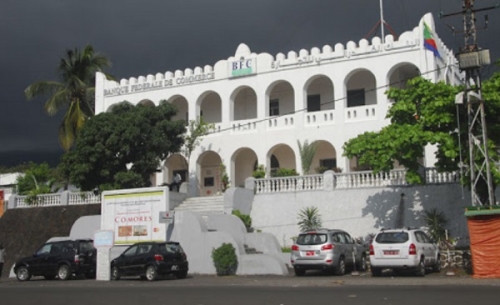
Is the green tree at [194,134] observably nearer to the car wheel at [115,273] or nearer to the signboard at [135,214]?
the signboard at [135,214]

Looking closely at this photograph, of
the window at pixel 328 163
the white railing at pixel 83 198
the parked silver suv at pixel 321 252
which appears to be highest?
the window at pixel 328 163

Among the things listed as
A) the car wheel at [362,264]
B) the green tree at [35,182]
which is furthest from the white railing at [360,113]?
the green tree at [35,182]

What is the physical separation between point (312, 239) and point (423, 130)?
20.8ft

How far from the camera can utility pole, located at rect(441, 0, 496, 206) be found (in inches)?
771

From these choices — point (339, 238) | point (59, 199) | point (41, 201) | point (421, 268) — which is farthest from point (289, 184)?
point (41, 201)

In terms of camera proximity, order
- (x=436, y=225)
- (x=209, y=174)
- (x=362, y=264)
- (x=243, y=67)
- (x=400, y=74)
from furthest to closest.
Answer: (x=209, y=174), (x=243, y=67), (x=400, y=74), (x=436, y=225), (x=362, y=264)

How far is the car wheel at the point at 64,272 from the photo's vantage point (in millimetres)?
23703

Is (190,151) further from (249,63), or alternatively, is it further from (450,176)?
(450,176)

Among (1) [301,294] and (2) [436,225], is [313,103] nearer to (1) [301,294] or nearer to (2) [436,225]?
(2) [436,225]

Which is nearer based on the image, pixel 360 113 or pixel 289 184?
pixel 289 184

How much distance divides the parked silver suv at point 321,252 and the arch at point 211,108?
64.6ft

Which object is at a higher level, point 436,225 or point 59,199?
point 59,199

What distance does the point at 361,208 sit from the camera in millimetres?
26812

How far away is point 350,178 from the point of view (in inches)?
1088
